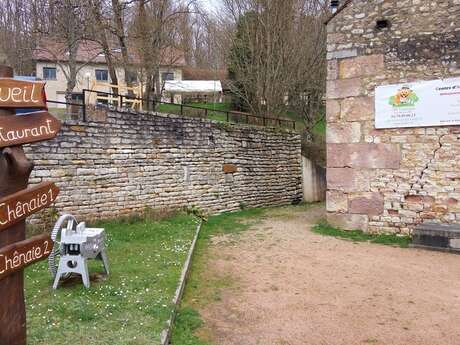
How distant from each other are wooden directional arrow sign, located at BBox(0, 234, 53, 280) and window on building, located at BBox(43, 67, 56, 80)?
93.7 ft

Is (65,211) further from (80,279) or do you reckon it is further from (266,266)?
Answer: (266,266)

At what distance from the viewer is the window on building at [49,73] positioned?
2857 cm

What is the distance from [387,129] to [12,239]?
24.1ft

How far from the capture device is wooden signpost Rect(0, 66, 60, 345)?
2.92m

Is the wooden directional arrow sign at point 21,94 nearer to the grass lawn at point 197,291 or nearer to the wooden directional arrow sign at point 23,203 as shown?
the wooden directional arrow sign at point 23,203

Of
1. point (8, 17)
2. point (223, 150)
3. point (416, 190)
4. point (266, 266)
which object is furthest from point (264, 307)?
point (8, 17)

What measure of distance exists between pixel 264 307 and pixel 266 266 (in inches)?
68.1

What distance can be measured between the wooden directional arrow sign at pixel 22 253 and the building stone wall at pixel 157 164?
475cm

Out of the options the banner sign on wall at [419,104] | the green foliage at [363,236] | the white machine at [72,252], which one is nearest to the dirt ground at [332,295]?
the green foliage at [363,236]

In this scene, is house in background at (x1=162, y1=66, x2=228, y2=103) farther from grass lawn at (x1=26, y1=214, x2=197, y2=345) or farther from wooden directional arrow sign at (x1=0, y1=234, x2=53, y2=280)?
wooden directional arrow sign at (x1=0, y1=234, x2=53, y2=280)

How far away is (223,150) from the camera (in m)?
11.7

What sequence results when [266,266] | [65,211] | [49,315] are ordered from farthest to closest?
[65,211] → [266,266] → [49,315]

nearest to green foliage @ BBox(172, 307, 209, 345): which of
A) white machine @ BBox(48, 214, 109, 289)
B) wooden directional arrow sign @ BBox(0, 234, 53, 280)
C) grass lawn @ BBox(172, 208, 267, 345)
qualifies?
grass lawn @ BBox(172, 208, 267, 345)

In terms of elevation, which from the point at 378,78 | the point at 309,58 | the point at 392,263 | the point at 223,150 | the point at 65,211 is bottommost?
the point at 392,263
